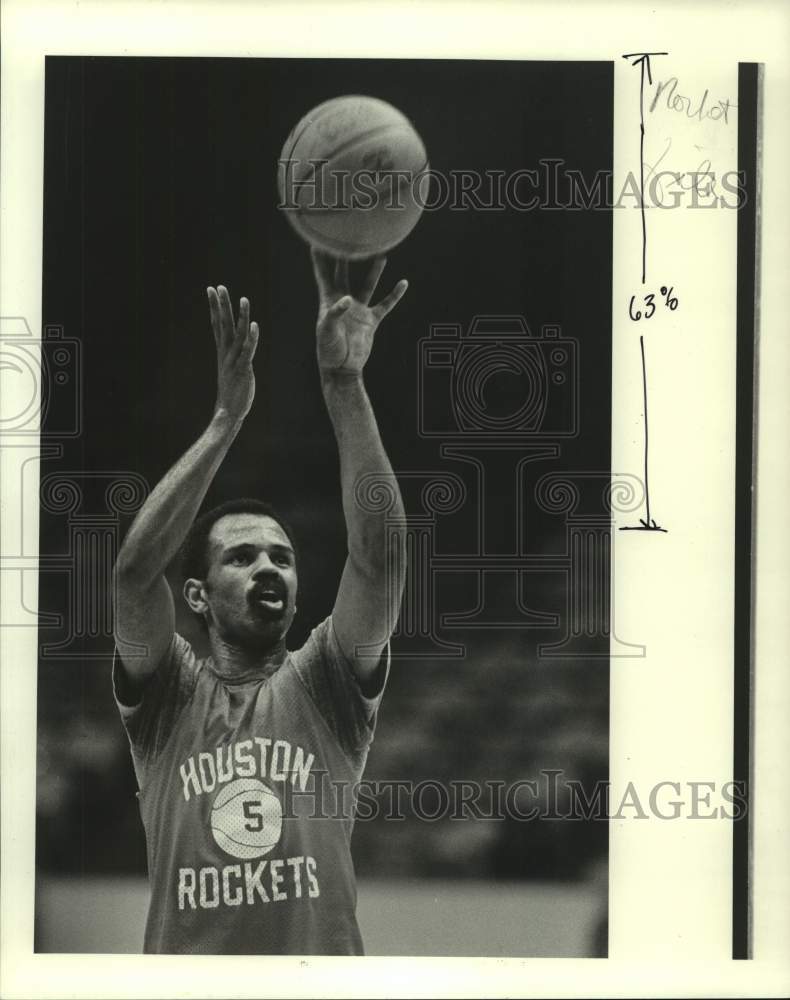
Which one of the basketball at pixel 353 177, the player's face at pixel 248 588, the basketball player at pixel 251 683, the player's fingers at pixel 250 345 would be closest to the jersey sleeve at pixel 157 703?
the basketball player at pixel 251 683

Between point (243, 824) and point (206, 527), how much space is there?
0.80m

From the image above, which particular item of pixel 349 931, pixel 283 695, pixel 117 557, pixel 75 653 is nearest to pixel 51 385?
pixel 117 557

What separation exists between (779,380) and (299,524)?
134 centimetres

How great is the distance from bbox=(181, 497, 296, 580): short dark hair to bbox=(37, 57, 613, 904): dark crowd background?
0.09 feet

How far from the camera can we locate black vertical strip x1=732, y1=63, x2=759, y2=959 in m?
3.38

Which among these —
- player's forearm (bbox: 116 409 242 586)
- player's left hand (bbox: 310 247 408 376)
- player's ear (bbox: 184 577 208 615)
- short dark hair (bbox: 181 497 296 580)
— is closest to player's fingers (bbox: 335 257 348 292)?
player's left hand (bbox: 310 247 408 376)

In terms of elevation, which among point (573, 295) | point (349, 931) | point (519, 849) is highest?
point (573, 295)

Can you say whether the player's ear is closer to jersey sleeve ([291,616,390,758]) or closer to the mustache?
the mustache

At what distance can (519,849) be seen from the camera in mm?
3383

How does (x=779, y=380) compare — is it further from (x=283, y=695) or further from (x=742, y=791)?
(x=283, y=695)

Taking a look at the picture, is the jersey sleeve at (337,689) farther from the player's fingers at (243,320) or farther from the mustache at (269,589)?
the player's fingers at (243,320)

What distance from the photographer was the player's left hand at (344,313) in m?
3.38

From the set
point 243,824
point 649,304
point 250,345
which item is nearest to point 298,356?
point 250,345

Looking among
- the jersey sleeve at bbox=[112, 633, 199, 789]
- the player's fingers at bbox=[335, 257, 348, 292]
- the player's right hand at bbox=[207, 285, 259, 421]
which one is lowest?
the jersey sleeve at bbox=[112, 633, 199, 789]
